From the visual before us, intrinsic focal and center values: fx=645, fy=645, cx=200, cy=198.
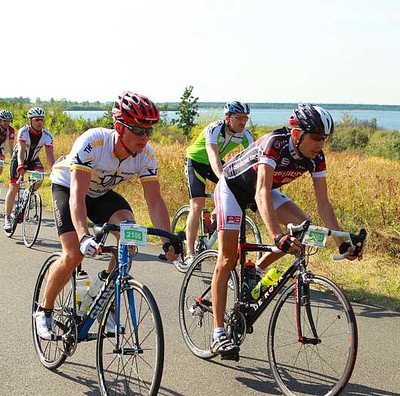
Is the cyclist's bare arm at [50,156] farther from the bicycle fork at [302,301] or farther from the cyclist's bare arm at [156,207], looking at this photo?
the bicycle fork at [302,301]

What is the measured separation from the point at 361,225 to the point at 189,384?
6.29 meters

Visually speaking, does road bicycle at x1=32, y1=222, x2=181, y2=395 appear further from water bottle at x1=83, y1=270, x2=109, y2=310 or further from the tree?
the tree

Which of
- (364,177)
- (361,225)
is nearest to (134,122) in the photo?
(361,225)

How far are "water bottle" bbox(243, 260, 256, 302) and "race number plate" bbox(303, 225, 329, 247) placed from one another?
0.86 m

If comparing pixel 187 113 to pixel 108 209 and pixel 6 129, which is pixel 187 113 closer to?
pixel 6 129

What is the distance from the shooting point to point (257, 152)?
16.6 ft

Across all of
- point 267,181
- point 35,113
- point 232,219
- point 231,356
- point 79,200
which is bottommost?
point 231,356

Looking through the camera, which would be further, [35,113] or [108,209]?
[35,113]

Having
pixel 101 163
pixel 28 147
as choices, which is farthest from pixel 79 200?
pixel 28 147

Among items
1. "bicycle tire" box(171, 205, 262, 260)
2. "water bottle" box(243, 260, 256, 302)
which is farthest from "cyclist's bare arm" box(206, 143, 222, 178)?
"water bottle" box(243, 260, 256, 302)

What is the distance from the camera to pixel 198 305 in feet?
18.7

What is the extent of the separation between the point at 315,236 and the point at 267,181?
603 millimetres

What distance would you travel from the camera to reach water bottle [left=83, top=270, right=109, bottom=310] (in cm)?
464

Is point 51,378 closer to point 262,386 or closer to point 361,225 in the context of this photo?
point 262,386
